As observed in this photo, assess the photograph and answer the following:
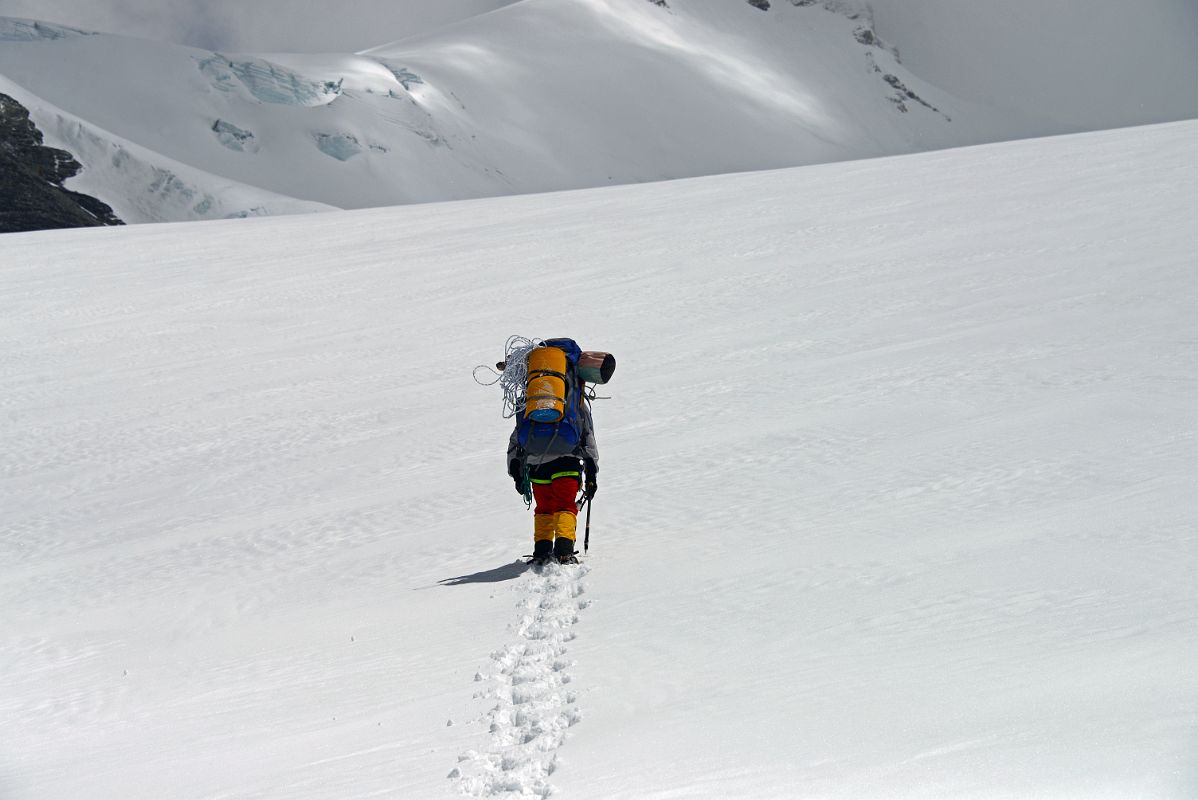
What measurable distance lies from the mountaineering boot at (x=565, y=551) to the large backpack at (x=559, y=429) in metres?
0.43

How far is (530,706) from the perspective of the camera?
397 cm

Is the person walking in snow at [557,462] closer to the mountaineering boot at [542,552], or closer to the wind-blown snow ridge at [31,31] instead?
the mountaineering boot at [542,552]

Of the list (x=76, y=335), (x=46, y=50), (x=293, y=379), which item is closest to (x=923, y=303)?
(x=293, y=379)

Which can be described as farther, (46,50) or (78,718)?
(46,50)

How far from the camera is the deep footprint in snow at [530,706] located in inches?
134

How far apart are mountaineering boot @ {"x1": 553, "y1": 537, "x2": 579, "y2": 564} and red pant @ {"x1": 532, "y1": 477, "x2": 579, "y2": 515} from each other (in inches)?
6.1

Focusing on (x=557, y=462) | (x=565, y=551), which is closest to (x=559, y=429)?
(x=557, y=462)

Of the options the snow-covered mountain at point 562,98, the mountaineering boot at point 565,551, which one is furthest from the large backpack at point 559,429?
the snow-covered mountain at point 562,98

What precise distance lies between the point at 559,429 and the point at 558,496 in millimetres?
323

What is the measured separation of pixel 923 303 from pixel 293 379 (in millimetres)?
5988

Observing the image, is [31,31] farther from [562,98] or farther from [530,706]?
[530,706]

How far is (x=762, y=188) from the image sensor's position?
22.5 metres

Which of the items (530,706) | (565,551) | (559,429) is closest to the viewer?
(530,706)

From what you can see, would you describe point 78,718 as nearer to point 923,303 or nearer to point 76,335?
point 923,303
